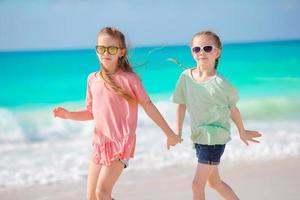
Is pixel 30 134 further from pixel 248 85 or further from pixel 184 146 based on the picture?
pixel 248 85

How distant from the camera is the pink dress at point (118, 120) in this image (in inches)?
149

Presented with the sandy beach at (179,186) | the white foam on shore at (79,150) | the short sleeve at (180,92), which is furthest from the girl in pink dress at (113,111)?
the white foam on shore at (79,150)

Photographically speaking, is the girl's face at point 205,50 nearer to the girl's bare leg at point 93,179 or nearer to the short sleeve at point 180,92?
the short sleeve at point 180,92

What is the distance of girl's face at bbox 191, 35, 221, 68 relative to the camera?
4.01m

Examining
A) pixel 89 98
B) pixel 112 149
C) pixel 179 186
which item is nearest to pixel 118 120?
pixel 112 149

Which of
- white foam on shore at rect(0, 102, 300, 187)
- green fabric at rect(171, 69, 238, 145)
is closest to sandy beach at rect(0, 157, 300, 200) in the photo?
white foam on shore at rect(0, 102, 300, 187)

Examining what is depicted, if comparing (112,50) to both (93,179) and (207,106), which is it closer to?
(207,106)

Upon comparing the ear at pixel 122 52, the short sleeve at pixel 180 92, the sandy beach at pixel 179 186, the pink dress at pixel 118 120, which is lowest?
the sandy beach at pixel 179 186

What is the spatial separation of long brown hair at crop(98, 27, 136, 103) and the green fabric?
17.0 inches

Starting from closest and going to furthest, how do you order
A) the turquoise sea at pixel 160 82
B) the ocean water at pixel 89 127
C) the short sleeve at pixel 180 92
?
the short sleeve at pixel 180 92 < the ocean water at pixel 89 127 < the turquoise sea at pixel 160 82

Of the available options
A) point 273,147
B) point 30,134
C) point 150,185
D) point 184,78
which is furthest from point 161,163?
point 30,134

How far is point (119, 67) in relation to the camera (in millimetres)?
3918

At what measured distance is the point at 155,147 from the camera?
732cm

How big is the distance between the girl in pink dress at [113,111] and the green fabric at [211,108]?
0.73 ft
